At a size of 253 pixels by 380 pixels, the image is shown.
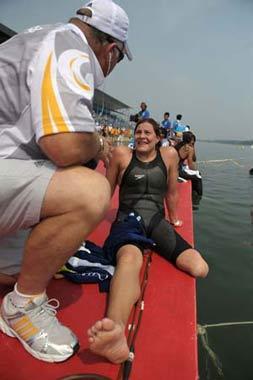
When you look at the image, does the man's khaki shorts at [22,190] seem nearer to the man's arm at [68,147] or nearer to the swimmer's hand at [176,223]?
the man's arm at [68,147]

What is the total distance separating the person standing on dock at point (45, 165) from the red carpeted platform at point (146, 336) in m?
0.07

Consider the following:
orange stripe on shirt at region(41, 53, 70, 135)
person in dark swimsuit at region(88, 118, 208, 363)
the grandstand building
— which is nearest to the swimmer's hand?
person in dark swimsuit at region(88, 118, 208, 363)

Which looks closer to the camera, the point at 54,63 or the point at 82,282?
the point at 54,63

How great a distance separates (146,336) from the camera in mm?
1894

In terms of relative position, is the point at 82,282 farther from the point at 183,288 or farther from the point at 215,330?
the point at 215,330

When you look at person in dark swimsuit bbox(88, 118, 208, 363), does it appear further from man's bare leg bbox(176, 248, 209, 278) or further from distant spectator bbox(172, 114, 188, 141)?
distant spectator bbox(172, 114, 188, 141)

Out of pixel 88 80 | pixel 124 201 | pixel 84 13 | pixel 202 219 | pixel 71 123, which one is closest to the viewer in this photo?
pixel 71 123

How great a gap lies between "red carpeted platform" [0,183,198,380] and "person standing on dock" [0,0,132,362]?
7cm

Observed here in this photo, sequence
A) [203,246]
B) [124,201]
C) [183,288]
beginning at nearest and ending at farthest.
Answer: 1. [183,288]
2. [124,201]
3. [203,246]

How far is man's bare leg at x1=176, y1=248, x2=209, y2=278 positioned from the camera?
8.75ft

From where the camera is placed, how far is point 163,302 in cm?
227

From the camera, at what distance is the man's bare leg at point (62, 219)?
154cm

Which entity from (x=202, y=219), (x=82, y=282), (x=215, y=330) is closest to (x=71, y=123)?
(x=82, y=282)

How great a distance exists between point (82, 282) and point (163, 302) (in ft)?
1.75
